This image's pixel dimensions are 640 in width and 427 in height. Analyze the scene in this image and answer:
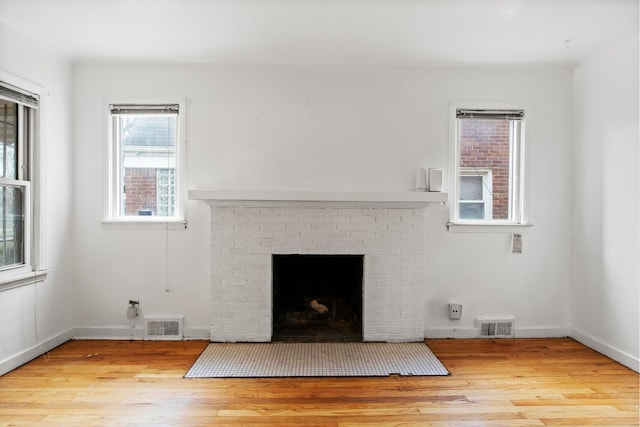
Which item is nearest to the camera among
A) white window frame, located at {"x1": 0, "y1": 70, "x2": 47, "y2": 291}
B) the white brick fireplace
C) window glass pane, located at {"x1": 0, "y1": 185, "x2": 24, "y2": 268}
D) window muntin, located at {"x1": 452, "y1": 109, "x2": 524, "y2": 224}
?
window glass pane, located at {"x1": 0, "y1": 185, "x2": 24, "y2": 268}

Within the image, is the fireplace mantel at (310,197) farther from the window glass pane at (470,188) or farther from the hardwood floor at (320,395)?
the hardwood floor at (320,395)

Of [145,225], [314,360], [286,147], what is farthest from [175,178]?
[314,360]

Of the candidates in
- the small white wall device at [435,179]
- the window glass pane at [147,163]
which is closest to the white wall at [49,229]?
the window glass pane at [147,163]

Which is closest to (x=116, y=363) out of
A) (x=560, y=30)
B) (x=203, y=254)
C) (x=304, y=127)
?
(x=203, y=254)

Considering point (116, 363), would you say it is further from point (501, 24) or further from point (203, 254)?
point (501, 24)

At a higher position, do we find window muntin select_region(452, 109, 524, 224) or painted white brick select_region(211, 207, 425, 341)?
window muntin select_region(452, 109, 524, 224)

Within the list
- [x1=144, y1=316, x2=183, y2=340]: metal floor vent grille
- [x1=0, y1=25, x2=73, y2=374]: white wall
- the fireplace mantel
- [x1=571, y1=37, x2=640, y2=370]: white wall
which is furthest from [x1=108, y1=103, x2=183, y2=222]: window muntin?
[x1=571, y1=37, x2=640, y2=370]: white wall

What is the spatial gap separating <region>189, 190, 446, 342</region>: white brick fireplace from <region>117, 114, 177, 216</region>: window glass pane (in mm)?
556

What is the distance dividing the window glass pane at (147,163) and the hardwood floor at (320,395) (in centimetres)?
122

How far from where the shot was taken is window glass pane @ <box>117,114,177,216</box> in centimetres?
337

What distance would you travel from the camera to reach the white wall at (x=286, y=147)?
3305 millimetres

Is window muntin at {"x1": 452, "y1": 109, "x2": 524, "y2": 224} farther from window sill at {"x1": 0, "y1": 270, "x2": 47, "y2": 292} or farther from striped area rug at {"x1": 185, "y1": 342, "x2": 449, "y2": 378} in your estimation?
window sill at {"x1": 0, "y1": 270, "x2": 47, "y2": 292}

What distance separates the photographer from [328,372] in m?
2.63

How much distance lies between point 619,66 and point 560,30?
2.08ft
